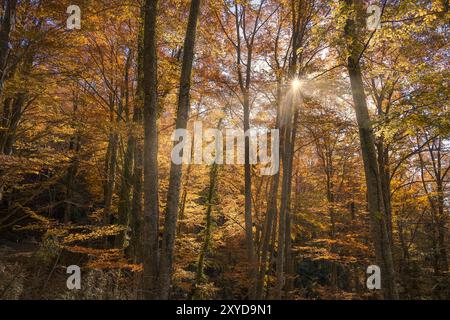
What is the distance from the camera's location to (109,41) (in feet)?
35.0

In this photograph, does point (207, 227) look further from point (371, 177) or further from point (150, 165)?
point (371, 177)

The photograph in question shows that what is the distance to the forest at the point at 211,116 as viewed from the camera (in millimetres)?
6152

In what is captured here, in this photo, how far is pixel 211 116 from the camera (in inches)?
552

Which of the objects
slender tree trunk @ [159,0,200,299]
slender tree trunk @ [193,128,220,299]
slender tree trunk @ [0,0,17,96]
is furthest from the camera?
slender tree trunk @ [193,128,220,299]

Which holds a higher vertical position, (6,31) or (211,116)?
(211,116)

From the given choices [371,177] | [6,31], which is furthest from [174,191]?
[6,31]

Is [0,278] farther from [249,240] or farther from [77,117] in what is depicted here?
[77,117]

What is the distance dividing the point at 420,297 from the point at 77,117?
52.8ft

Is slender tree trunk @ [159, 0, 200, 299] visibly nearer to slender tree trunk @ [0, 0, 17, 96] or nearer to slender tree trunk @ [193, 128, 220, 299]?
slender tree trunk @ [0, 0, 17, 96]

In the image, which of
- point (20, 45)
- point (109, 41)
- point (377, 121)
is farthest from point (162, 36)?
point (377, 121)

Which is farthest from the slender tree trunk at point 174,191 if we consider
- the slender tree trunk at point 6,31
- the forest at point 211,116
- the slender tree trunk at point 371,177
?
the slender tree trunk at point 6,31

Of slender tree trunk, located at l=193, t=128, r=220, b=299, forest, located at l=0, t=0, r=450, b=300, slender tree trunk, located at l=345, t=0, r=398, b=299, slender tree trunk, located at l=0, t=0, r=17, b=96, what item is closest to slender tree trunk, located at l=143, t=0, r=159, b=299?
forest, located at l=0, t=0, r=450, b=300

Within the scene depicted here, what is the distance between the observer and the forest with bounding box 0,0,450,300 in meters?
6.15
